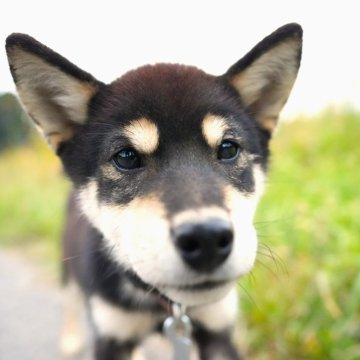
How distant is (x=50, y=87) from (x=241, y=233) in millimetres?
1351

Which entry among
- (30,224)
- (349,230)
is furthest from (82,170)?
(30,224)

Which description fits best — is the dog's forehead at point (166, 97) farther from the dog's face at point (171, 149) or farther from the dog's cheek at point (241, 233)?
the dog's cheek at point (241, 233)

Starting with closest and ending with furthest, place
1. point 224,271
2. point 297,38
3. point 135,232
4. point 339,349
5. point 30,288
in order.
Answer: point 224,271 < point 135,232 < point 297,38 < point 339,349 < point 30,288

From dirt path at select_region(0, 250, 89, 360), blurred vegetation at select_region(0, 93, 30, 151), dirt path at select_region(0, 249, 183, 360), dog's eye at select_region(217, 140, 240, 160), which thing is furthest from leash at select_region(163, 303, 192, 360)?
blurred vegetation at select_region(0, 93, 30, 151)

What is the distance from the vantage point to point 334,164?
566 centimetres

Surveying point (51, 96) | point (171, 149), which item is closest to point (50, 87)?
point (51, 96)

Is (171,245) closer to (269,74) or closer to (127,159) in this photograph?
(127,159)

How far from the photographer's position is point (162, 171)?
2213 mm

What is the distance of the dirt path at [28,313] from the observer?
13.1 ft

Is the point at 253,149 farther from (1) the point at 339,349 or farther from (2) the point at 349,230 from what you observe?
(2) the point at 349,230

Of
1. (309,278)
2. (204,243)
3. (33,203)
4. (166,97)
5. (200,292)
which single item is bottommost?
(33,203)

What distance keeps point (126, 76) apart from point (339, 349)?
2.00 metres

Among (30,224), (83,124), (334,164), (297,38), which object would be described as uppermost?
(297,38)

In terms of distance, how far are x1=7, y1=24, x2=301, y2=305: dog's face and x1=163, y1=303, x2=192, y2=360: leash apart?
1.26 ft
